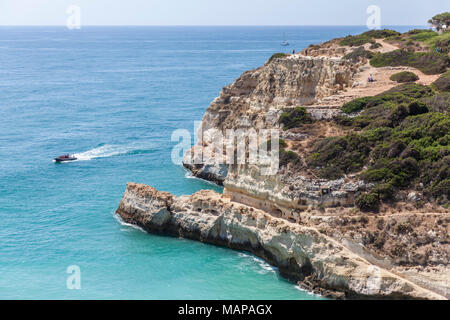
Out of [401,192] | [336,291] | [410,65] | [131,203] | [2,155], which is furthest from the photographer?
[2,155]

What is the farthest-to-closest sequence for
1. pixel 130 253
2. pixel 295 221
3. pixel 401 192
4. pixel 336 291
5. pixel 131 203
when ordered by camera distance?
pixel 131 203
pixel 130 253
pixel 295 221
pixel 401 192
pixel 336 291

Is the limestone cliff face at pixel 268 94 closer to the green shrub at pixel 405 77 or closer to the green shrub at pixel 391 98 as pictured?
the green shrub at pixel 405 77

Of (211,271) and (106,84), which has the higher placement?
(106,84)

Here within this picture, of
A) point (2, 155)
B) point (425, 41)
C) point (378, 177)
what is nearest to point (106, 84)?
point (2, 155)

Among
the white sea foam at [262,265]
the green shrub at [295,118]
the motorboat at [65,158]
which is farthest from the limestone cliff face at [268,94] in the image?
the white sea foam at [262,265]

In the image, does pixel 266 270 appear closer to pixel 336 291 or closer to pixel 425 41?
pixel 336 291

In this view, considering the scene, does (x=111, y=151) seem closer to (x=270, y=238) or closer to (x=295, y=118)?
(x=295, y=118)

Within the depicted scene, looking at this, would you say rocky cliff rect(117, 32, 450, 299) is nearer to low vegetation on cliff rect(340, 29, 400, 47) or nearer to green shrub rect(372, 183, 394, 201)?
green shrub rect(372, 183, 394, 201)
